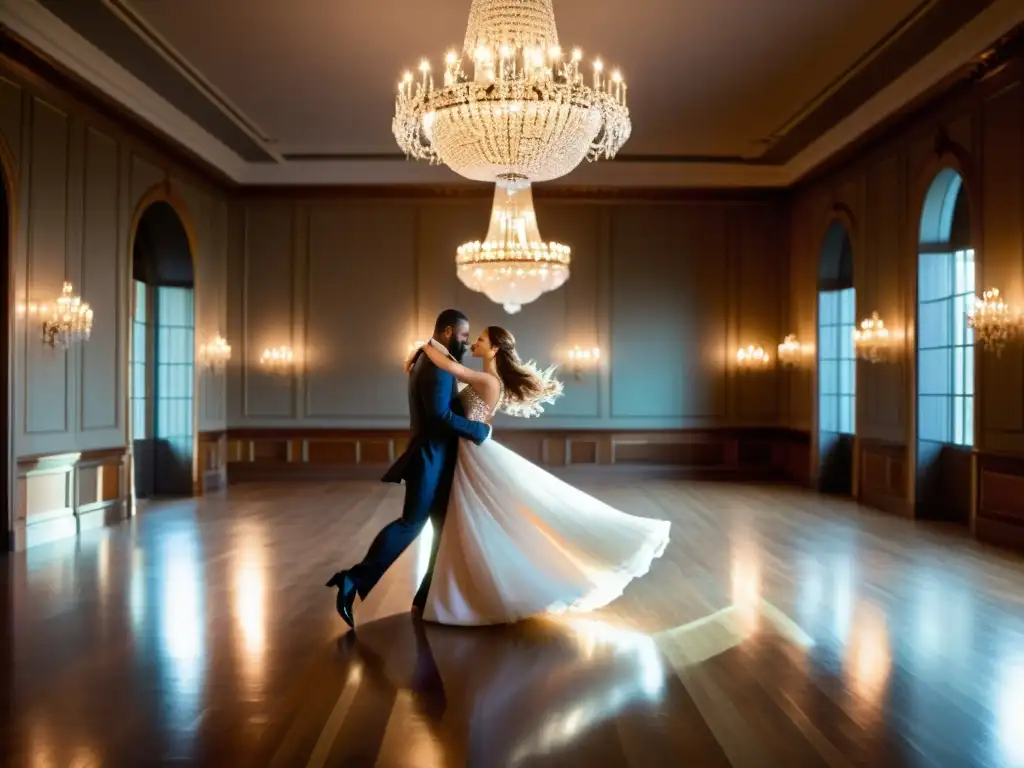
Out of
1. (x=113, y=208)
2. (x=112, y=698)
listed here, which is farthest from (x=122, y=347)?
(x=112, y=698)

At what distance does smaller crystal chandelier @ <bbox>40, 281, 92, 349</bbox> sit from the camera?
26.9 feet

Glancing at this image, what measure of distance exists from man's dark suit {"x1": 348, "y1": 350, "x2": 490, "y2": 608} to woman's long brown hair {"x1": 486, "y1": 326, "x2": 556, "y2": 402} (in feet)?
0.95

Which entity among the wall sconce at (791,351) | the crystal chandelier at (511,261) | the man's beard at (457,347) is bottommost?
the man's beard at (457,347)

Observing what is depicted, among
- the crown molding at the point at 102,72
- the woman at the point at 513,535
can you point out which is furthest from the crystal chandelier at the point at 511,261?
the woman at the point at 513,535

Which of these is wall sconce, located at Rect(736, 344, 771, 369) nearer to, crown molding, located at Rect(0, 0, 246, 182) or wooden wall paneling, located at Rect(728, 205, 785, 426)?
wooden wall paneling, located at Rect(728, 205, 785, 426)

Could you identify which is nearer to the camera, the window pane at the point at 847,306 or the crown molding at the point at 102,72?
the crown molding at the point at 102,72

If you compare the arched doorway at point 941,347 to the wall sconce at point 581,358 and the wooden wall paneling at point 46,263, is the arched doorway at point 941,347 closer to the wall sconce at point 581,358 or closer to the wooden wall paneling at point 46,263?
the wall sconce at point 581,358

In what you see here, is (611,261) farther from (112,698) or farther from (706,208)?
(112,698)

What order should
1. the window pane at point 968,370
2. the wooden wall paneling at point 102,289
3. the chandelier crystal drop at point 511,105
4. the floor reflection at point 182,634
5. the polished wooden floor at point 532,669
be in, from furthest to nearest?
the window pane at point 968,370 < the wooden wall paneling at point 102,289 < the chandelier crystal drop at point 511,105 < the floor reflection at point 182,634 < the polished wooden floor at point 532,669

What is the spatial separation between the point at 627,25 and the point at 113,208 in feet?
17.4

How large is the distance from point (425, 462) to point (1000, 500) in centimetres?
542

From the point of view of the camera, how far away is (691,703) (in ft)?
12.2

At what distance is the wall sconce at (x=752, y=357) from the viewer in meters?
13.5

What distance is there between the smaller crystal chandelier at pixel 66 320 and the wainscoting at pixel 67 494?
1.03 metres
